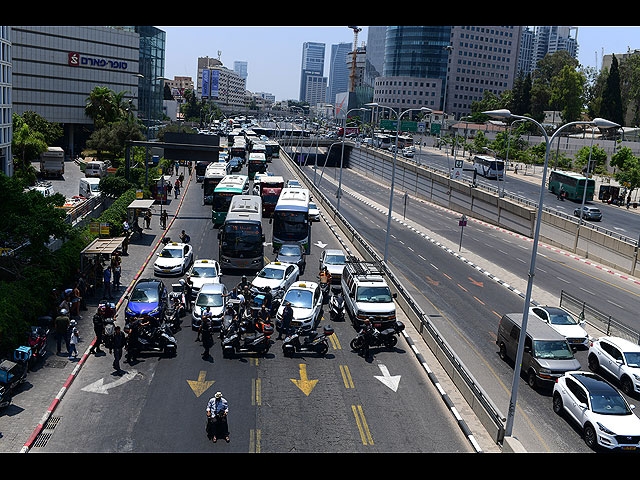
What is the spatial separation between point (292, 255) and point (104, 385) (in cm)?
1872

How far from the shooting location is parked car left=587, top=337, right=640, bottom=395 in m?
24.2

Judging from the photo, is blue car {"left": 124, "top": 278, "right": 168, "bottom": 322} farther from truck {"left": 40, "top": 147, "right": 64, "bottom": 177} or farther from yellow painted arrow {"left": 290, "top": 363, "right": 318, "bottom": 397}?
truck {"left": 40, "top": 147, "right": 64, "bottom": 177}

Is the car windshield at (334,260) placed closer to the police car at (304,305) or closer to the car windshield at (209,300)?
the police car at (304,305)

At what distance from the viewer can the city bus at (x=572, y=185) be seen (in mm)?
74438

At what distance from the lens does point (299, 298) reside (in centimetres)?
2928

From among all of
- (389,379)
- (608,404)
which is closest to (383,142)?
(389,379)

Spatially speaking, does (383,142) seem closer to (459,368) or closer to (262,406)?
(459,368)

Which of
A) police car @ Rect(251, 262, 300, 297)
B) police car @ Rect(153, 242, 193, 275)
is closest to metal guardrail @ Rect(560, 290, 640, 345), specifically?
police car @ Rect(251, 262, 300, 297)

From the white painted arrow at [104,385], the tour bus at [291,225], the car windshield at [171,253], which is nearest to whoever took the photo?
the white painted arrow at [104,385]

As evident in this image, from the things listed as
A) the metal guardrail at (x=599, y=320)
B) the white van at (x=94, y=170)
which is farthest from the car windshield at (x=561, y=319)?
the white van at (x=94, y=170)

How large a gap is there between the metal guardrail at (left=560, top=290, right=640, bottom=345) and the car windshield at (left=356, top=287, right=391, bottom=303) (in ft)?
36.2

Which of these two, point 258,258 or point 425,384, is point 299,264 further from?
point 425,384

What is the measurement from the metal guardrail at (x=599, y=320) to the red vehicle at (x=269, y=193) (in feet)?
105
